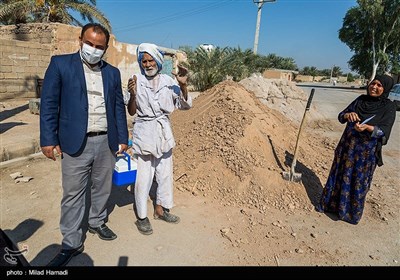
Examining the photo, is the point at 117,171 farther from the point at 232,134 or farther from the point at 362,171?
the point at 362,171

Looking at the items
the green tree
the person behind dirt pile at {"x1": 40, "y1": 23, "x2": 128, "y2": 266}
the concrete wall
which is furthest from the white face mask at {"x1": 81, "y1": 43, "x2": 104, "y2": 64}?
the green tree

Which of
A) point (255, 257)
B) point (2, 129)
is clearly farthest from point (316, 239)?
point (2, 129)

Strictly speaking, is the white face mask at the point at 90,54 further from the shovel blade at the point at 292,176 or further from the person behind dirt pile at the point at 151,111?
the shovel blade at the point at 292,176

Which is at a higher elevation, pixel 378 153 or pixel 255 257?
pixel 378 153

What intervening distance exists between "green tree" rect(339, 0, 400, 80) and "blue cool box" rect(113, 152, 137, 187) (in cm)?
3166

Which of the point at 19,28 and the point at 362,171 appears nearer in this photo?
the point at 362,171

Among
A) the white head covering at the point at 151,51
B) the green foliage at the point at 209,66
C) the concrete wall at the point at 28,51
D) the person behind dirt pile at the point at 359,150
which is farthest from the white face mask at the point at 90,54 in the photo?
the green foliage at the point at 209,66

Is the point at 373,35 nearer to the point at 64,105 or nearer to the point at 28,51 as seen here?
the point at 28,51

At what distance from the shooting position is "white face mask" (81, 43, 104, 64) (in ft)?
6.61

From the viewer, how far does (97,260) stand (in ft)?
7.37

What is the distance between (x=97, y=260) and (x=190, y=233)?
90 cm

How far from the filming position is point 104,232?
2.51 meters

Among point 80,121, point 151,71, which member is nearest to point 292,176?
point 151,71
